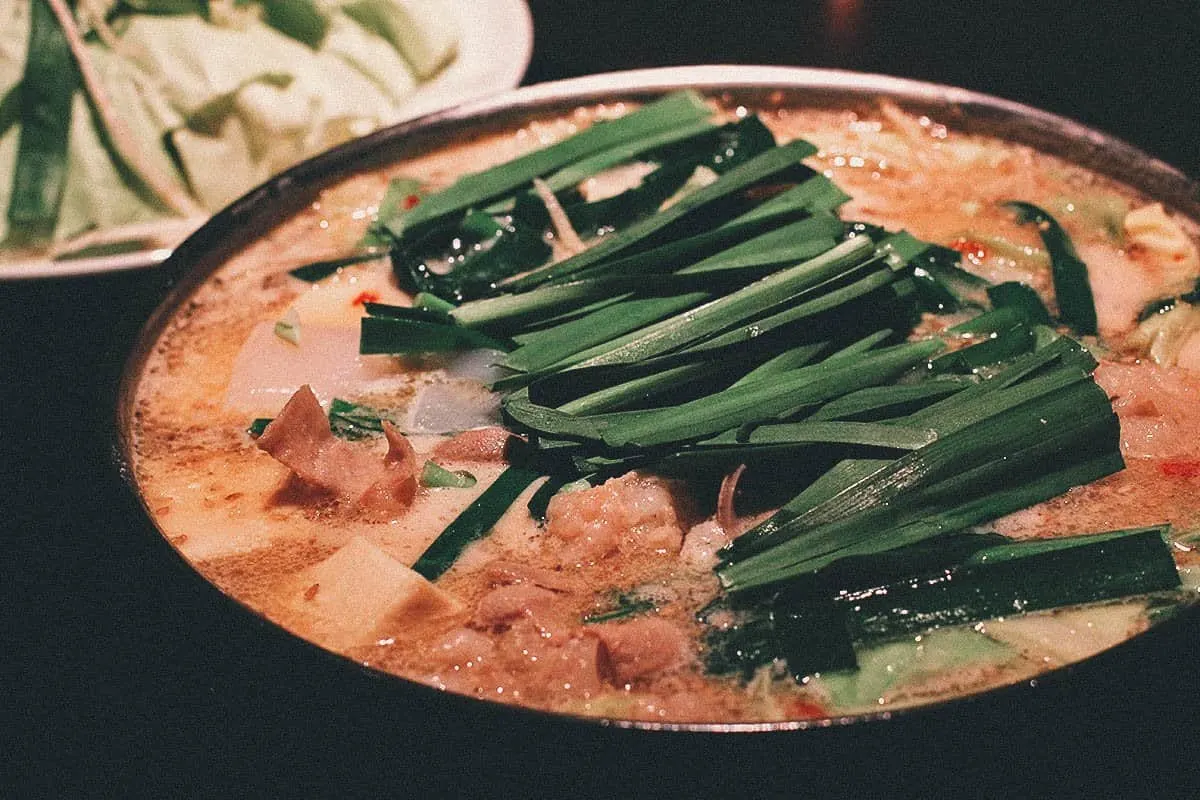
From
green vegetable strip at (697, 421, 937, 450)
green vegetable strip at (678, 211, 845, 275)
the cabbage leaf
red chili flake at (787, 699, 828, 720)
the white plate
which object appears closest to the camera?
red chili flake at (787, 699, 828, 720)

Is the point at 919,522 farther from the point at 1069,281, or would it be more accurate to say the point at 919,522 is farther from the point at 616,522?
the point at 1069,281

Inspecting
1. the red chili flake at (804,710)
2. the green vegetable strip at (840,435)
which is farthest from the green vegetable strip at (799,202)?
the red chili flake at (804,710)

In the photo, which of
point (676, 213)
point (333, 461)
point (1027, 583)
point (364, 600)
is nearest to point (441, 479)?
point (333, 461)

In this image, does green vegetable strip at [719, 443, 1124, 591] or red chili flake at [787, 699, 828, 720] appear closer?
red chili flake at [787, 699, 828, 720]

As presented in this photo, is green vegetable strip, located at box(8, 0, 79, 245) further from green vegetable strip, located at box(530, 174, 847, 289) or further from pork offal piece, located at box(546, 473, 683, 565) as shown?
pork offal piece, located at box(546, 473, 683, 565)

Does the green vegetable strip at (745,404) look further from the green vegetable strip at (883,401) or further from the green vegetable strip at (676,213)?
the green vegetable strip at (676,213)

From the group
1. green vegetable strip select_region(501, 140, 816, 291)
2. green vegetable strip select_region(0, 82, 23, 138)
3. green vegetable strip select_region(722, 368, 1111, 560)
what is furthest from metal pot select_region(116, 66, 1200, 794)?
green vegetable strip select_region(0, 82, 23, 138)
